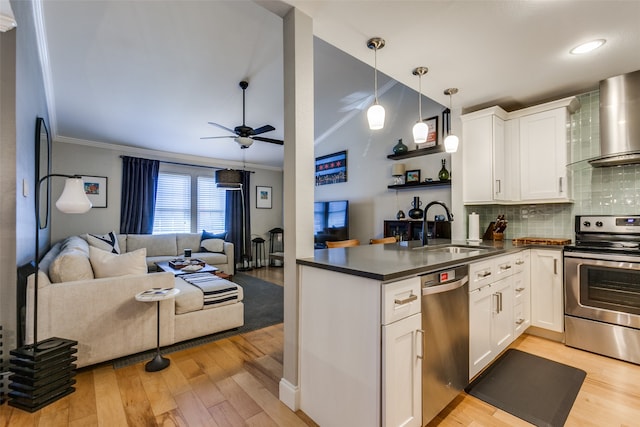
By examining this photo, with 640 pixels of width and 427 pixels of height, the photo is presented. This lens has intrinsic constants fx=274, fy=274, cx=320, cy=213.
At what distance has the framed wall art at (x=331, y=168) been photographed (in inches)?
216

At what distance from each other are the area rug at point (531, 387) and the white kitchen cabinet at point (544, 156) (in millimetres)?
1618

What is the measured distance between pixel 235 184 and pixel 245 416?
316cm

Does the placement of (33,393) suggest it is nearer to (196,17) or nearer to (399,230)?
(196,17)

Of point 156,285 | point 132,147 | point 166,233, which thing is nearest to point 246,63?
point 156,285

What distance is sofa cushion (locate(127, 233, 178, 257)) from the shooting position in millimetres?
5114

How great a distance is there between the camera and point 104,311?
7.23 feet

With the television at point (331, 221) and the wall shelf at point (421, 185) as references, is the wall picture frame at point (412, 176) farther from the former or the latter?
A: the television at point (331, 221)

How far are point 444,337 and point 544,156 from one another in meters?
2.45

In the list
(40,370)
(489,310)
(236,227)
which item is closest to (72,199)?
(40,370)

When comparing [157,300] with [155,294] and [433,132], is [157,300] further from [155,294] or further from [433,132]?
[433,132]

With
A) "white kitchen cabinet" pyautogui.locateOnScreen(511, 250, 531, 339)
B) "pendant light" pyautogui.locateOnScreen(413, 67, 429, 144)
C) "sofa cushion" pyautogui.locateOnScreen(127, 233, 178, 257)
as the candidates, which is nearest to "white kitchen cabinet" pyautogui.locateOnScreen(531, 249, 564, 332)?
"white kitchen cabinet" pyautogui.locateOnScreen(511, 250, 531, 339)

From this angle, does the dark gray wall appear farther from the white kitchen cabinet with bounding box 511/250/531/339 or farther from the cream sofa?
the white kitchen cabinet with bounding box 511/250/531/339

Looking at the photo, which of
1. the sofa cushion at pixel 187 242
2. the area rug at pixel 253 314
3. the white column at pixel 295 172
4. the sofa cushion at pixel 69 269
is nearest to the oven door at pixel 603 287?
the white column at pixel 295 172

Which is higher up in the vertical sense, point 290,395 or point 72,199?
point 72,199
